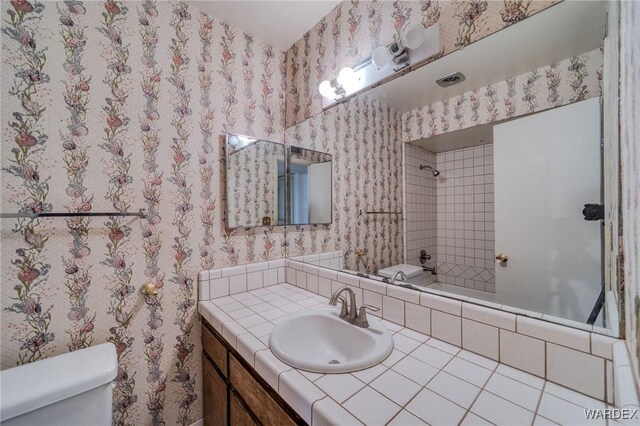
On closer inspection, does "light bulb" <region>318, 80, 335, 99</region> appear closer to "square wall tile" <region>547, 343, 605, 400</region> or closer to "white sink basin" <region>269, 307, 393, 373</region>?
"white sink basin" <region>269, 307, 393, 373</region>

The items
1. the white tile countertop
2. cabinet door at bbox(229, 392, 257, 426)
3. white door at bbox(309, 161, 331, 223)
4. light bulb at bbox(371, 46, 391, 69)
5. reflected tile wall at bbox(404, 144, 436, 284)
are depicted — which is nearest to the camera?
the white tile countertop

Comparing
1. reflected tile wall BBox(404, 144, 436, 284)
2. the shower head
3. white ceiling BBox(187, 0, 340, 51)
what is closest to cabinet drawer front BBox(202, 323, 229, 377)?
reflected tile wall BBox(404, 144, 436, 284)

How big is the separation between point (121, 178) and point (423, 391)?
138 centimetres

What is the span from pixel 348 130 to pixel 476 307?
1.02 meters

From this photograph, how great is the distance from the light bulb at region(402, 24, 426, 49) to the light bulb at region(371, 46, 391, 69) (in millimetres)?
104

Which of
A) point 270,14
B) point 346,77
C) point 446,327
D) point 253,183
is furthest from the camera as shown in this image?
point 253,183

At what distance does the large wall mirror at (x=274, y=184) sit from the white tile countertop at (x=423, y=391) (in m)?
0.78

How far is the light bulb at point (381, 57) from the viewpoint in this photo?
107 centimetres

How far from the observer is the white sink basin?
2.62 ft

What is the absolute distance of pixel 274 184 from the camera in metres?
1.57

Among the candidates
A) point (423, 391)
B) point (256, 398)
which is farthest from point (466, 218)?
point (256, 398)

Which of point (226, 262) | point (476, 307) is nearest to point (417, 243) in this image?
point (476, 307)

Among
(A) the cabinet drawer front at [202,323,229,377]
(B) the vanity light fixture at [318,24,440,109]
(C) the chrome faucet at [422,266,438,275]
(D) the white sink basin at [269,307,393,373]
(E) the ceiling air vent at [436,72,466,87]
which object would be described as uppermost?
(B) the vanity light fixture at [318,24,440,109]

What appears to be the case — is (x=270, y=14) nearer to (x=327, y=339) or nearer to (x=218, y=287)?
(x=218, y=287)
